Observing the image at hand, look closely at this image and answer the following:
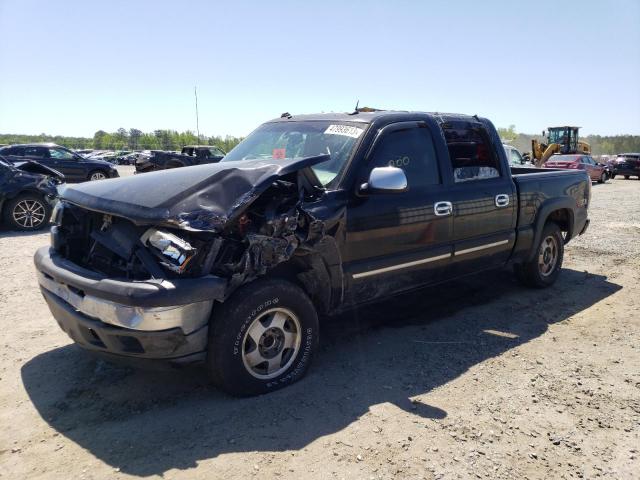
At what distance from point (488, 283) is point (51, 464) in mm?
5137

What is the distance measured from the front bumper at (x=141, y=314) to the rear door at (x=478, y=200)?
8.36ft

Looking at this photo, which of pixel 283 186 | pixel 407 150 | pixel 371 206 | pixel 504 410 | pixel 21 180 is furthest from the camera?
pixel 21 180

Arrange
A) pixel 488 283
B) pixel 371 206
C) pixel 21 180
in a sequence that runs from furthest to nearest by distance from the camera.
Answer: pixel 21 180, pixel 488 283, pixel 371 206

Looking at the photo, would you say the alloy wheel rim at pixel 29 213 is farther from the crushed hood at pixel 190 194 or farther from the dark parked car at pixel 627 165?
the dark parked car at pixel 627 165

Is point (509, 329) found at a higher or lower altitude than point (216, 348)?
lower

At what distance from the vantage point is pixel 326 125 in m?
4.37

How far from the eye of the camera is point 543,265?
6062 mm

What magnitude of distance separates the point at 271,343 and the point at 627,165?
30.8m

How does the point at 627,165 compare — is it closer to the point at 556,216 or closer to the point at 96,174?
the point at 556,216

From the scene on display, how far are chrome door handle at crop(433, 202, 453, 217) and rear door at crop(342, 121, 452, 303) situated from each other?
0.02 metres

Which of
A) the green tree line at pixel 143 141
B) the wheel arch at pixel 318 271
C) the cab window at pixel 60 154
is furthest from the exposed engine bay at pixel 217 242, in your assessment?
the green tree line at pixel 143 141

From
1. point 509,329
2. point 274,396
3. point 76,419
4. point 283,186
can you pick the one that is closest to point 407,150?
point 283,186

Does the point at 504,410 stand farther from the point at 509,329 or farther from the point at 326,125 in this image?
the point at 326,125

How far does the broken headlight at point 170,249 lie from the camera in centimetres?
297
